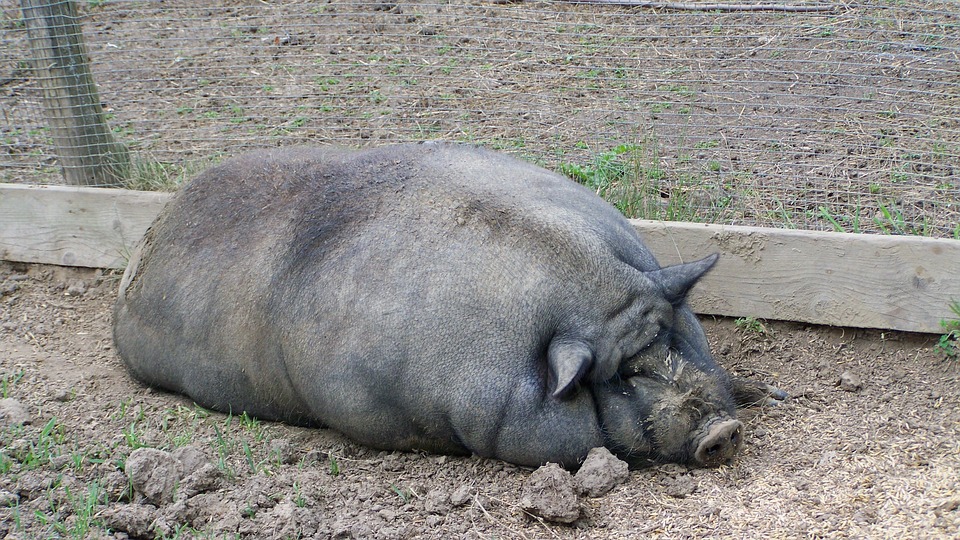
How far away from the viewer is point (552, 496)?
290 centimetres

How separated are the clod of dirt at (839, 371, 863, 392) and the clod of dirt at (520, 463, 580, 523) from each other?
1335 mm

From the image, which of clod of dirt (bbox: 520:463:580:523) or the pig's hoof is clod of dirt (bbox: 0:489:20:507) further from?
the pig's hoof

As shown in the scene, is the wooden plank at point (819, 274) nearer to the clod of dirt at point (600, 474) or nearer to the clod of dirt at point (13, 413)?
the clod of dirt at point (600, 474)

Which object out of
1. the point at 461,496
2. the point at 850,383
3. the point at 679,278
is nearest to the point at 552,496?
the point at 461,496

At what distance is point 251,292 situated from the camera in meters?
3.65

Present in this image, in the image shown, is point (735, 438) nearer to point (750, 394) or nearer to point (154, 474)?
point (750, 394)

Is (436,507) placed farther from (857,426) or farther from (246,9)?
(246,9)

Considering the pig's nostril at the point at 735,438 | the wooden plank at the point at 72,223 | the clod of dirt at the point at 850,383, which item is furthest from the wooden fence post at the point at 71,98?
the clod of dirt at the point at 850,383

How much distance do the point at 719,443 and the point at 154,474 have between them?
1883 mm

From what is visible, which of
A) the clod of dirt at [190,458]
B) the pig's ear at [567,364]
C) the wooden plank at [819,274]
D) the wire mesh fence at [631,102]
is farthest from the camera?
the wire mesh fence at [631,102]

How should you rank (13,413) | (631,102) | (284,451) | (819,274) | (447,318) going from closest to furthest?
1. (447,318)
2. (284,451)
3. (13,413)
4. (819,274)
5. (631,102)

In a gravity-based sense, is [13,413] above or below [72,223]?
below

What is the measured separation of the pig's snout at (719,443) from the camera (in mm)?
3084

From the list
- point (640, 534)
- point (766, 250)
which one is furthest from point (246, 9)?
point (640, 534)
